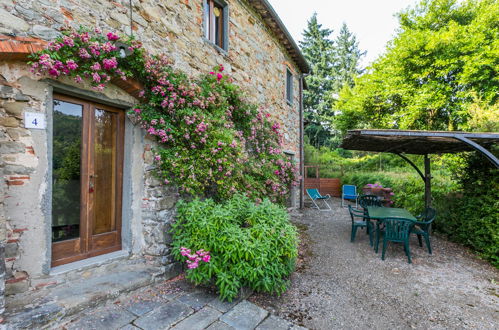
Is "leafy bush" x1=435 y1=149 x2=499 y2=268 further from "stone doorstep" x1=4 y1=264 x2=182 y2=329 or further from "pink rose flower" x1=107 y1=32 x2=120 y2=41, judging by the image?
"pink rose flower" x1=107 y1=32 x2=120 y2=41

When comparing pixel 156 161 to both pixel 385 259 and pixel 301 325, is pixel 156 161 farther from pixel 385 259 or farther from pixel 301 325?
pixel 385 259

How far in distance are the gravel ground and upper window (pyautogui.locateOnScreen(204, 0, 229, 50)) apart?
4.37 m

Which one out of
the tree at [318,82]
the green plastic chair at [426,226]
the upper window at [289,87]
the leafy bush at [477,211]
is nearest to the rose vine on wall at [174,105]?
the green plastic chair at [426,226]

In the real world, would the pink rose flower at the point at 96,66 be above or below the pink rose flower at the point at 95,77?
above

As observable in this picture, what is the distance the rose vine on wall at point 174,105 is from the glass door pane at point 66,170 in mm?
456

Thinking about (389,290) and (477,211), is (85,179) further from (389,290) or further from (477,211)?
(477,211)

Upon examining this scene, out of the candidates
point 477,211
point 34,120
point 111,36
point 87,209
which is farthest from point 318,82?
point 34,120

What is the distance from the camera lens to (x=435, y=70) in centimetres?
1137

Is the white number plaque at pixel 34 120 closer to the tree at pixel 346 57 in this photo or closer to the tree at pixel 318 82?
the tree at pixel 318 82

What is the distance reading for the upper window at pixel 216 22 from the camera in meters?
4.41

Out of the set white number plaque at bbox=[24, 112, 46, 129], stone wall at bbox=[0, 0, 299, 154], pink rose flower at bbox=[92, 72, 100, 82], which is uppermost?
stone wall at bbox=[0, 0, 299, 154]

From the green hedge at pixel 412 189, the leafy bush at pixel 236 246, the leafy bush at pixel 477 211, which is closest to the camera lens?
the leafy bush at pixel 236 246

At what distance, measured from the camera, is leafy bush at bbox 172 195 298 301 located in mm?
2488

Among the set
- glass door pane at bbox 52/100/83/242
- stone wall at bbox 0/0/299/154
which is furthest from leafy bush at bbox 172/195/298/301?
stone wall at bbox 0/0/299/154
